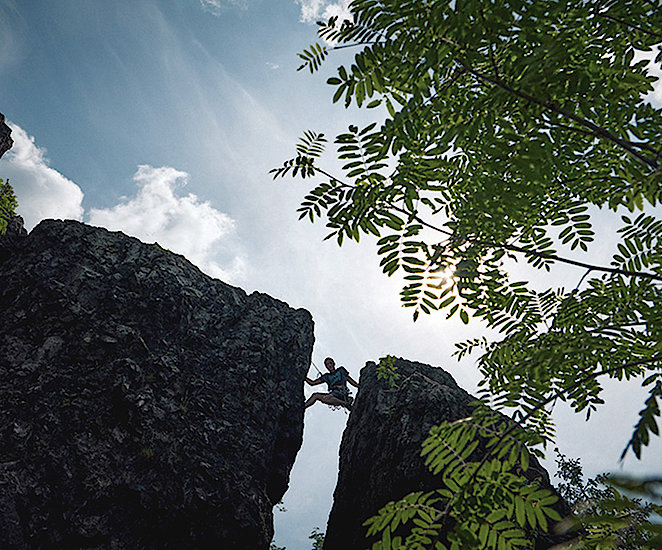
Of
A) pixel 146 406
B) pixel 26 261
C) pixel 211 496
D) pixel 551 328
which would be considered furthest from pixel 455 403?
pixel 26 261

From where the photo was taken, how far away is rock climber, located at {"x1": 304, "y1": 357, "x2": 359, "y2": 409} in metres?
14.7

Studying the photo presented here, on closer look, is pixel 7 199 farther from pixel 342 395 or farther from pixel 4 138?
pixel 342 395

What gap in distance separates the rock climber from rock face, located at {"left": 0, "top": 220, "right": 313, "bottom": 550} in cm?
320

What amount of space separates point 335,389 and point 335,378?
16.0 inches

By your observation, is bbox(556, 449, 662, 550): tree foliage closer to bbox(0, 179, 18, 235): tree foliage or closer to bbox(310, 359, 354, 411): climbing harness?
bbox(0, 179, 18, 235): tree foliage

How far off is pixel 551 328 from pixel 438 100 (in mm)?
1672

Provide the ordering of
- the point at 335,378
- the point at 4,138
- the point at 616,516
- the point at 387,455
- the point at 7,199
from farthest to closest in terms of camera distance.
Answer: the point at 335,378
the point at 4,138
the point at 387,455
the point at 7,199
the point at 616,516

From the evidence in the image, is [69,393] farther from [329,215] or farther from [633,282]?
[633,282]

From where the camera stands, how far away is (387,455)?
9609 millimetres

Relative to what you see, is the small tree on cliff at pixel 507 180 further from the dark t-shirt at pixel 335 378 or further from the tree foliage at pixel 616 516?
the dark t-shirt at pixel 335 378

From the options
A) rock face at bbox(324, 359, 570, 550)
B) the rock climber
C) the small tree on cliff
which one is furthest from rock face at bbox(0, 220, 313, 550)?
the small tree on cliff

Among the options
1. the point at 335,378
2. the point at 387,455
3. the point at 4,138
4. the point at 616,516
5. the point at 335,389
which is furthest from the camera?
the point at 335,378

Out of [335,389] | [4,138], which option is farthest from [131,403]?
[4,138]

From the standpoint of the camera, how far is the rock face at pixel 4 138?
11602 millimetres
